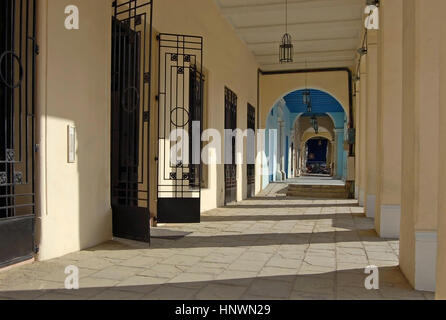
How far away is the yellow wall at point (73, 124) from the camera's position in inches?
165

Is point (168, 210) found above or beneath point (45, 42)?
beneath

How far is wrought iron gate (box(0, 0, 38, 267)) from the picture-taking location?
388 centimetres

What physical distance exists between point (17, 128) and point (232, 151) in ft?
24.2

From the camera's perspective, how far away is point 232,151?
11.1 m

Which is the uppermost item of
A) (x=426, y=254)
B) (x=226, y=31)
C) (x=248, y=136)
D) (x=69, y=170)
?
(x=226, y=31)

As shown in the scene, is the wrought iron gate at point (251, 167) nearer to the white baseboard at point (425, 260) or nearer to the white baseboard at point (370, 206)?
the white baseboard at point (370, 206)

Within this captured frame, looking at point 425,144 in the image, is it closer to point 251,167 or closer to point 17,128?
point 17,128

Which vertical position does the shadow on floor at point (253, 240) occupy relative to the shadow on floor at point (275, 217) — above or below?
above

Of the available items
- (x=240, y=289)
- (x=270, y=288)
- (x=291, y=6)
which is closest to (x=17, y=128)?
(x=240, y=289)

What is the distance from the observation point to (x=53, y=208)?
4.30 m

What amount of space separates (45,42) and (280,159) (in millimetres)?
18388

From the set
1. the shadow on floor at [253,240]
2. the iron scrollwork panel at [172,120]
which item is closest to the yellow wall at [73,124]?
the shadow on floor at [253,240]
